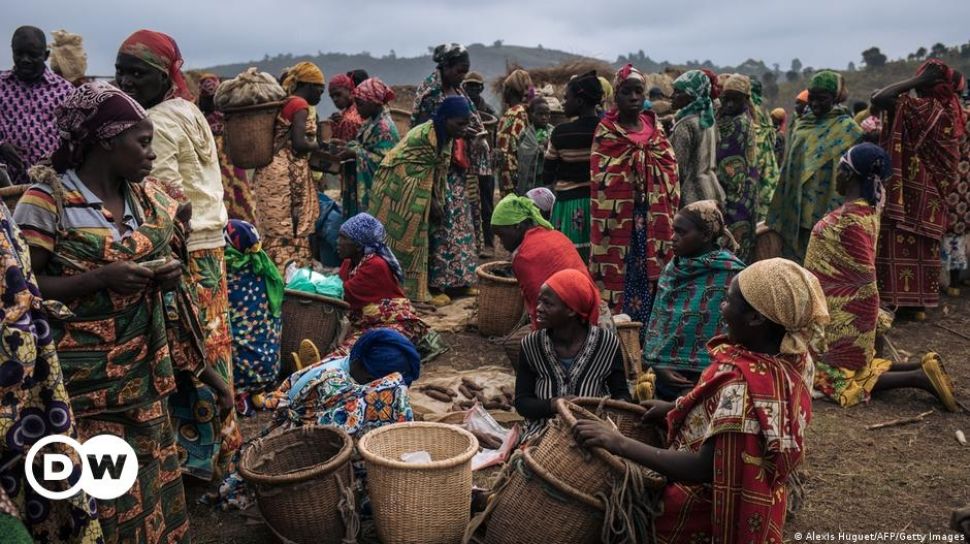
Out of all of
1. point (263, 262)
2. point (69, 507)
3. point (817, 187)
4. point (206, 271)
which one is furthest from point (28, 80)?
point (817, 187)

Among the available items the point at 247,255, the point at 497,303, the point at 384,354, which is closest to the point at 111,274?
the point at 384,354

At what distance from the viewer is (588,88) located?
641 centimetres

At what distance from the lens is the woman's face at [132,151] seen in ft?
9.05

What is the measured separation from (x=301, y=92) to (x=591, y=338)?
514cm

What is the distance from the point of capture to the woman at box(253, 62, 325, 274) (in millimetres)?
7238

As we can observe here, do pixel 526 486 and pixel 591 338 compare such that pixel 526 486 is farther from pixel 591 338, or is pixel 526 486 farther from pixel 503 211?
pixel 503 211

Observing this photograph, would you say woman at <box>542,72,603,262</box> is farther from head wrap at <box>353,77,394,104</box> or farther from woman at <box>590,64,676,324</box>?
head wrap at <box>353,77,394,104</box>

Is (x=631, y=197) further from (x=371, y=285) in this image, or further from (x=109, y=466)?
(x=109, y=466)

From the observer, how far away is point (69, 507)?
2.32 m

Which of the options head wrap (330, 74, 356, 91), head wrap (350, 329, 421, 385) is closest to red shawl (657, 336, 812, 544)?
head wrap (350, 329, 421, 385)

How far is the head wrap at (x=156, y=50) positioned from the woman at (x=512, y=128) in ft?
20.3

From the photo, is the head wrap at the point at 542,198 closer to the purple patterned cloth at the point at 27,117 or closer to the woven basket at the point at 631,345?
the woven basket at the point at 631,345

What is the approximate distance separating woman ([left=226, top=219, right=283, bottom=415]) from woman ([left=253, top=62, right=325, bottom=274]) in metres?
2.08

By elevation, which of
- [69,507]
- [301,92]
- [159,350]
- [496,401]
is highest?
[301,92]
